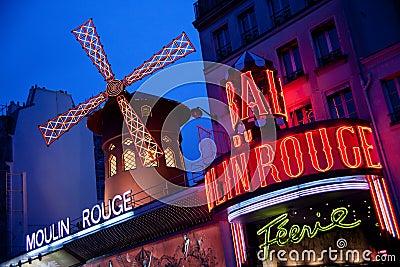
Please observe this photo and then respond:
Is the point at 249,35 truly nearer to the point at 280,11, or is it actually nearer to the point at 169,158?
the point at 280,11

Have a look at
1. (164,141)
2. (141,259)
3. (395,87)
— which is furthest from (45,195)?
(395,87)

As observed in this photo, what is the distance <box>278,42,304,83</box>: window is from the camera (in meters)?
10.4

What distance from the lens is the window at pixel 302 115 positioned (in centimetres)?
1008

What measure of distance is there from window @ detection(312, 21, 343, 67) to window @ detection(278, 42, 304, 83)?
47 cm

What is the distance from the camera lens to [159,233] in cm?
1232

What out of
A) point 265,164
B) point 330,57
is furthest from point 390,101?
point 265,164

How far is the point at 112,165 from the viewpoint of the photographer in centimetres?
1573

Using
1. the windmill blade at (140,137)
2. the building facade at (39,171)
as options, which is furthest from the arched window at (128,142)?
the building facade at (39,171)

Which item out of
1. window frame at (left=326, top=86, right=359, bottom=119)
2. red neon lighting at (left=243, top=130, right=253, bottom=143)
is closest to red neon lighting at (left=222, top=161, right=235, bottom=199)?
red neon lighting at (left=243, top=130, right=253, bottom=143)

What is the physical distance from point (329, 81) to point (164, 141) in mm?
7467

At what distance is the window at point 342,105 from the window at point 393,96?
0.68m

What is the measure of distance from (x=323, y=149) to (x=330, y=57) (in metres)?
2.40

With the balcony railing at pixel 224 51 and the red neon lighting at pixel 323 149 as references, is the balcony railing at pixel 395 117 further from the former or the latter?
the balcony railing at pixel 224 51

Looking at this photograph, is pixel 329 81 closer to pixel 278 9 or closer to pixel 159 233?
pixel 278 9
